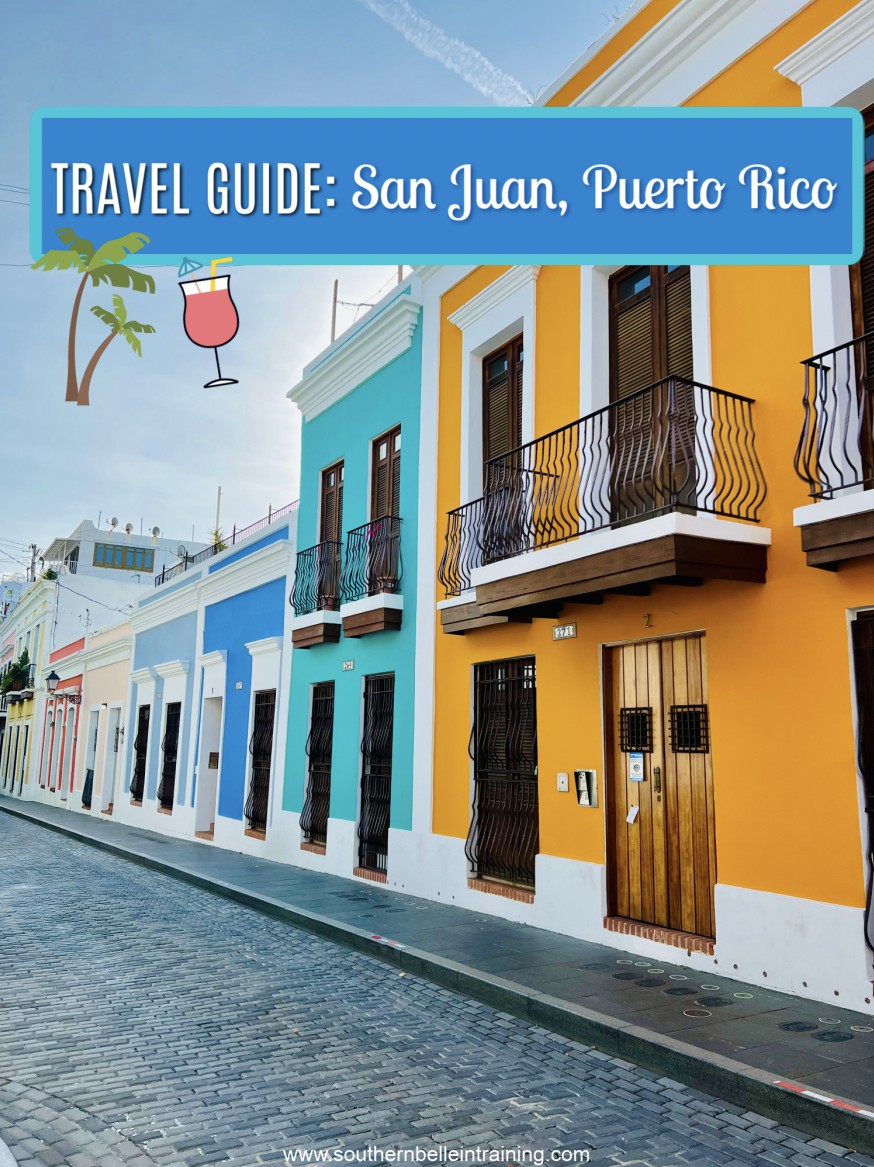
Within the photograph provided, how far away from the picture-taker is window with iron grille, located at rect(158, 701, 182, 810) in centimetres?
1942

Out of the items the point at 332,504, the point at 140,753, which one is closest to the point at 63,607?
the point at 140,753

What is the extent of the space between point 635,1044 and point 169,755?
16294 mm

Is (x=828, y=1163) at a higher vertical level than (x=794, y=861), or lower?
lower

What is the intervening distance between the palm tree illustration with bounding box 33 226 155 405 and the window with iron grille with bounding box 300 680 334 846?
8.82m

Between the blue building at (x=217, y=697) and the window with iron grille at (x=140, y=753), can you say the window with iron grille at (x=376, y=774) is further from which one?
the window with iron grille at (x=140, y=753)

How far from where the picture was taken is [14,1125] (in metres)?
3.96

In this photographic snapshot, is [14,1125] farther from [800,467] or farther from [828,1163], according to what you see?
[800,467]

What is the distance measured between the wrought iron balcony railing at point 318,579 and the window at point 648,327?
5.63m

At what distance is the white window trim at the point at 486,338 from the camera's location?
9.12 metres

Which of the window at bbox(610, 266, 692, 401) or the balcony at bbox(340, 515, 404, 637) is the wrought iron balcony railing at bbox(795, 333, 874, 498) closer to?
the window at bbox(610, 266, 692, 401)

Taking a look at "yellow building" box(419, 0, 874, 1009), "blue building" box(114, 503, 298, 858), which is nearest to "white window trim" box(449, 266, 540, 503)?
"yellow building" box(419, 0, 874, 1009)

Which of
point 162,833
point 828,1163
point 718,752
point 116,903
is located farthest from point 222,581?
point 828,1163

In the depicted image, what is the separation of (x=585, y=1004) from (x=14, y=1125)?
10.4ft

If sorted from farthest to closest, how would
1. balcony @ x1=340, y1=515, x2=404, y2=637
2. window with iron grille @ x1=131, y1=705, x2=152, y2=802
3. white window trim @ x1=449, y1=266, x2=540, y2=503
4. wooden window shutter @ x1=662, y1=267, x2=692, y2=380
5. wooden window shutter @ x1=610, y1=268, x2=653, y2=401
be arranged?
window with iron grille @ x1=131, y1=705, x2=152, y2=802 → balcony @ x1=340, y1=515, x2=404, y2=637 → white window trim @ x1=449, y1=266, x2=540, y2=503 → wooden window shutter @ x1=610, y1=268, x2=653, y2=401 → wooden window shutter @ x1=662, y1=267, x2=692, y2=380
